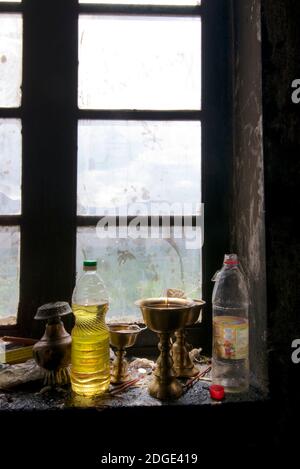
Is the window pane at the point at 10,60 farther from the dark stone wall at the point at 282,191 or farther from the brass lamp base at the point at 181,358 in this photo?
the brass lamp base at the point at 181,358

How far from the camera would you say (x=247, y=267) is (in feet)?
3.22

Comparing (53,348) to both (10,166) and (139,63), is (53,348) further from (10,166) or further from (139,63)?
(139,63)

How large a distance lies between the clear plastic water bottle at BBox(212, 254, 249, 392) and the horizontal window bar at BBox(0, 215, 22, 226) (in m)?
0.68

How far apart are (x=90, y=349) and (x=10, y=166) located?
666 millimetres

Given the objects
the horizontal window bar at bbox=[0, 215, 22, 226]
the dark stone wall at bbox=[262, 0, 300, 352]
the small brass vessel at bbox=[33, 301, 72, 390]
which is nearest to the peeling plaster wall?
the dark stone wall at bbox=[262, 0, 300, 352]

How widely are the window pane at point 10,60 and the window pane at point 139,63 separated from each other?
0.21 meters

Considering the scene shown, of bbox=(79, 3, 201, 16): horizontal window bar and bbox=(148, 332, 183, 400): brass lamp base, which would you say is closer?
bbox=(148, 332, 183, 400): brass lamp base

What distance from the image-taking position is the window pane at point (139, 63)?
3.69 ft

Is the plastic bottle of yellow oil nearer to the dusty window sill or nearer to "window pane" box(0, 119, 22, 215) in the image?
the dusty window sill

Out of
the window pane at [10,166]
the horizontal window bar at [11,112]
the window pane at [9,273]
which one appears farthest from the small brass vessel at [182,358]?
the horizontal window bar at [11,112]

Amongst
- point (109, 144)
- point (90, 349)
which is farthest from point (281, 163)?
point (90, 349)

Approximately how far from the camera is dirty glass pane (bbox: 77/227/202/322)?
1111mm

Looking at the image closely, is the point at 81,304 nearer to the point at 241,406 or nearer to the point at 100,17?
the point at 241,406
